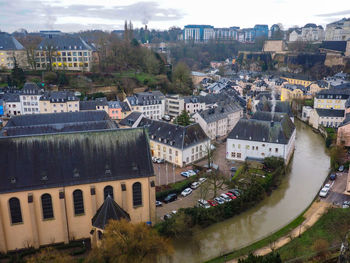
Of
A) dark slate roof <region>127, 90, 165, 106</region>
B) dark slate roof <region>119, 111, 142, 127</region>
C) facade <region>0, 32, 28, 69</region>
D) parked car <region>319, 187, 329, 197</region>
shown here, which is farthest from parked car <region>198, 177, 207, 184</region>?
facade <region>0, 32, 28, 69</region>

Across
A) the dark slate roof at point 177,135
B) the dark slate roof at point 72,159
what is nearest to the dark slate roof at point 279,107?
the dark slate roof at point 177,135

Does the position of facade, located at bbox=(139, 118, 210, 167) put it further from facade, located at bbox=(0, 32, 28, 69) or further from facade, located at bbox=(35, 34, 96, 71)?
facade, located at bbox=(0, 32, 28, 69)

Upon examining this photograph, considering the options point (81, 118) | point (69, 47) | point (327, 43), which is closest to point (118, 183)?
point (81, 118)

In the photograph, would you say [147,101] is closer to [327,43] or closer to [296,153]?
[296,153]

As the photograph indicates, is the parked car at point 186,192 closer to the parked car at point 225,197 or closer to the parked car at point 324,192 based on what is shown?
the parked car at point 225,197

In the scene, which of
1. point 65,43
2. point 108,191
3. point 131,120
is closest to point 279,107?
point 131,120

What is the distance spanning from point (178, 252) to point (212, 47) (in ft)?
507

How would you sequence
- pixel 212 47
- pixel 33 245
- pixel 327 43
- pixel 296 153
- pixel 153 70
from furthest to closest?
1. pixel 212 47
2. pixel 327 43
3. pixel 153 70
4. pixel 296 153
5. pixel 33 245

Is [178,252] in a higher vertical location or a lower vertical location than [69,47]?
lower

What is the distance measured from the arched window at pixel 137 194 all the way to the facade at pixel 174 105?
43.8 meters

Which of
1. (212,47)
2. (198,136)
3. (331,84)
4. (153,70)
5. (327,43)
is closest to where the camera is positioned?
(198,136)

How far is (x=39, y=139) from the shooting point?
2572 centimetres

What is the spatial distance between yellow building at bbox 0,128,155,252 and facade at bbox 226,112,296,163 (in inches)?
818

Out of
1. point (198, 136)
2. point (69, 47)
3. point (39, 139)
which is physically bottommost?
point (198, 136)
